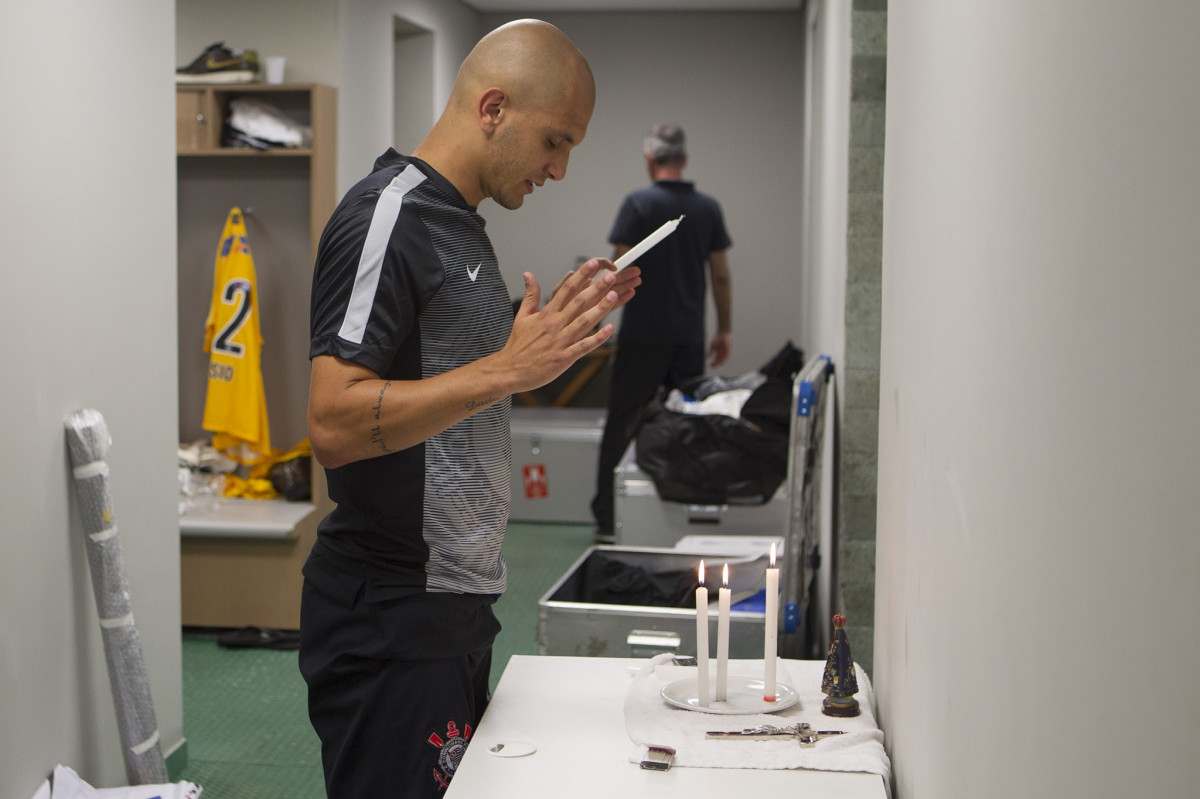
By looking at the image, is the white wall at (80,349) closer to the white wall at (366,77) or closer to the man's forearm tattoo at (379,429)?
the man's forearm tattoo at (379,429)

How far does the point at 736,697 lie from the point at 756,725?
0.13 metres

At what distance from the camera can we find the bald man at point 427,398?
144 cm

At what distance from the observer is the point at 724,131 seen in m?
7.88

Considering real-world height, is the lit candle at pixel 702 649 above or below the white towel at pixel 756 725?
above

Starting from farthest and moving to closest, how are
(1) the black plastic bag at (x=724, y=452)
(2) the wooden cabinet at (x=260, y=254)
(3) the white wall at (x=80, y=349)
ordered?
(2) the wooden cabinet at (x=260, y=254) < (1) the black plastic bag at (x=724, y=452) < (3) the white wall at (x=80, y=349)

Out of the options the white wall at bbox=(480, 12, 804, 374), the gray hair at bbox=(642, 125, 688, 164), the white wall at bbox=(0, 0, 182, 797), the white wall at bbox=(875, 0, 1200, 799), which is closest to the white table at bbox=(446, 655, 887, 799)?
the white wall at bbox=(875, 0, 1200, 799)

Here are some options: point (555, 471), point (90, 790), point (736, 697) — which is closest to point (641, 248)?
point (736, 697)

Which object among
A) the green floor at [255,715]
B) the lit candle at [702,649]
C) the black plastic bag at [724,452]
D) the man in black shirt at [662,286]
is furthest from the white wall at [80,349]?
the man in black shirt at [662,286]

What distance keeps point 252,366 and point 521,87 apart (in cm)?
333

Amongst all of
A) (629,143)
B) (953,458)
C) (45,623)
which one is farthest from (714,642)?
Result: (629,143)

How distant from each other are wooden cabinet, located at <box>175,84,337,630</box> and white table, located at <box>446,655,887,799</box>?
112 inches

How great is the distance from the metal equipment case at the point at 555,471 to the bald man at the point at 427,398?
468 cm

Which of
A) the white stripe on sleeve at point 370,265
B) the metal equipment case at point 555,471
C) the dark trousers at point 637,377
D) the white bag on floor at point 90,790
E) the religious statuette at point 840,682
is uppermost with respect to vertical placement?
the white stripe on sleeve at point 370,265

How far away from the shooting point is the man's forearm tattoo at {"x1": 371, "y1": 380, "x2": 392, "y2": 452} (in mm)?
1421
